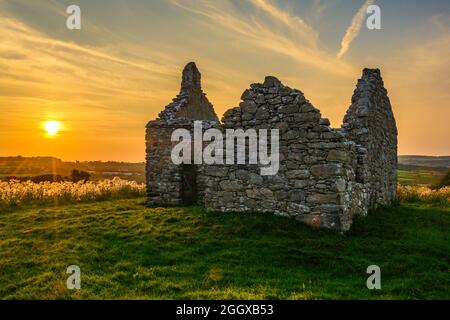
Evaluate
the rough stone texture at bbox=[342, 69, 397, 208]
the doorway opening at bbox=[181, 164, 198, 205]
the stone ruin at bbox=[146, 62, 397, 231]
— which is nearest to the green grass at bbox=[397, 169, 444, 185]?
the rough stone texture at bbox=[342, 69, 397, 208]

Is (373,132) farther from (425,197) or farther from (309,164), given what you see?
(425,197)

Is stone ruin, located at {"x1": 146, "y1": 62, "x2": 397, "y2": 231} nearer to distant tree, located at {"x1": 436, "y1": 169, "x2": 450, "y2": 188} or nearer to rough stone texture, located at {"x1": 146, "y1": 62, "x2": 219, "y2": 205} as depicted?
rough stone texture, located at {"x1": 146, "y1": 62, "x2": 219, "y2": 205}

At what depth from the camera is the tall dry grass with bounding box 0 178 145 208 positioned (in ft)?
64.7

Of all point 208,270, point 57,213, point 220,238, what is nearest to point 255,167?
point 220,238

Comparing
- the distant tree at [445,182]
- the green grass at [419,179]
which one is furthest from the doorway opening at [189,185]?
the green grass at [419,179]

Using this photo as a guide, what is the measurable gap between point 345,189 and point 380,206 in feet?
18.1

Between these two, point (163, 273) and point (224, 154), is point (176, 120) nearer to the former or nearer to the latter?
point (224, 154)

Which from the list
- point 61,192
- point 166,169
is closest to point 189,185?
point 166,169

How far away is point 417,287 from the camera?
7816 mm

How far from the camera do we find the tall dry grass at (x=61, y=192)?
19.7 metres

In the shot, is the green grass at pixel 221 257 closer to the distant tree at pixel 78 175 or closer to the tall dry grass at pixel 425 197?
the tall dry grass at pixel 425 197

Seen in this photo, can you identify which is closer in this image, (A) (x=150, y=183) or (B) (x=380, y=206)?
(B) (x=380, y=206)

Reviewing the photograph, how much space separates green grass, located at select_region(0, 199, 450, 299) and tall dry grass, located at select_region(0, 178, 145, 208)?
5962 mm
